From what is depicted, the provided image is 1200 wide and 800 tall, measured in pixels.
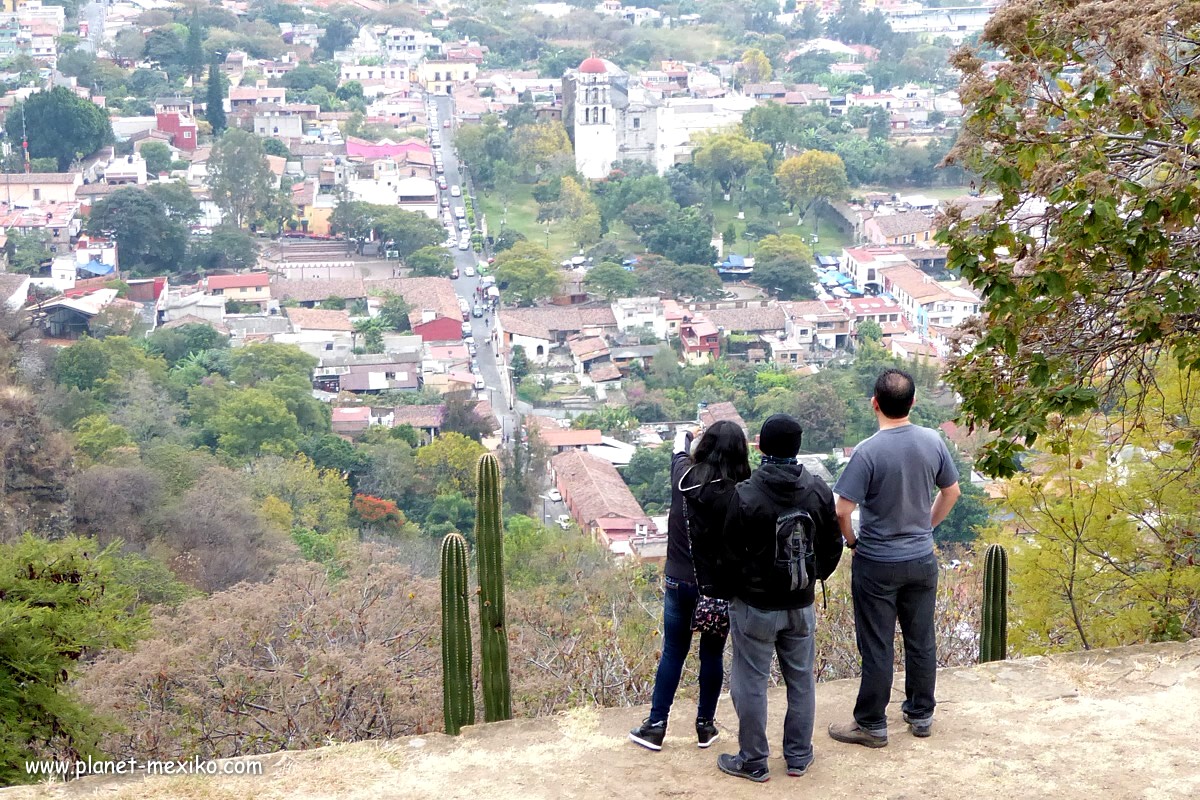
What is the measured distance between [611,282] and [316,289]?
19.8ft

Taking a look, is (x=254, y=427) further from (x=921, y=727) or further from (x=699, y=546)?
(x=699, y=546)

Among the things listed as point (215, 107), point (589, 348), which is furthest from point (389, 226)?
point (215, 107)

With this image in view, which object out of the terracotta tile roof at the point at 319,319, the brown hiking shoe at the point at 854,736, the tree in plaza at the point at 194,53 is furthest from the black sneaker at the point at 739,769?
the tree in plaza at the point at 194,53

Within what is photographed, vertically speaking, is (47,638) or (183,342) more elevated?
(47,638)

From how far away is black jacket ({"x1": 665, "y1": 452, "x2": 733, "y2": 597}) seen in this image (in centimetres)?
267

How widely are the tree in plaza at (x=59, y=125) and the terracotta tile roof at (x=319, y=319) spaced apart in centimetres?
1350

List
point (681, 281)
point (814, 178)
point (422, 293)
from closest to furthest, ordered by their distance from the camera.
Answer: point (422, 293) → point (681, 281) → point (814, 178)

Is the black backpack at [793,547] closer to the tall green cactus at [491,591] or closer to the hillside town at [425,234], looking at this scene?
the tall green cactus at [491,591]

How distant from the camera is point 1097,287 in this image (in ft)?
10.8

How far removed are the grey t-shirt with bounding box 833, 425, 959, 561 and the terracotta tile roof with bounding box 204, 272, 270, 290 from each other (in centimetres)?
2663

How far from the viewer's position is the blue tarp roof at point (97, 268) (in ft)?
94.8

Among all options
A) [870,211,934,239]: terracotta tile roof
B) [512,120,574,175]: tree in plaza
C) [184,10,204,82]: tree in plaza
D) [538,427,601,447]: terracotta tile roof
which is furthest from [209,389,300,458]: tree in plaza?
[184,10,204,82]: tree in plaza

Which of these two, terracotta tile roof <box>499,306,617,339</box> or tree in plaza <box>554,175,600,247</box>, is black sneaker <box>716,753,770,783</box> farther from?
tree in plaza <box>554,175,600,247</box>

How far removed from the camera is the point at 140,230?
30.3m
